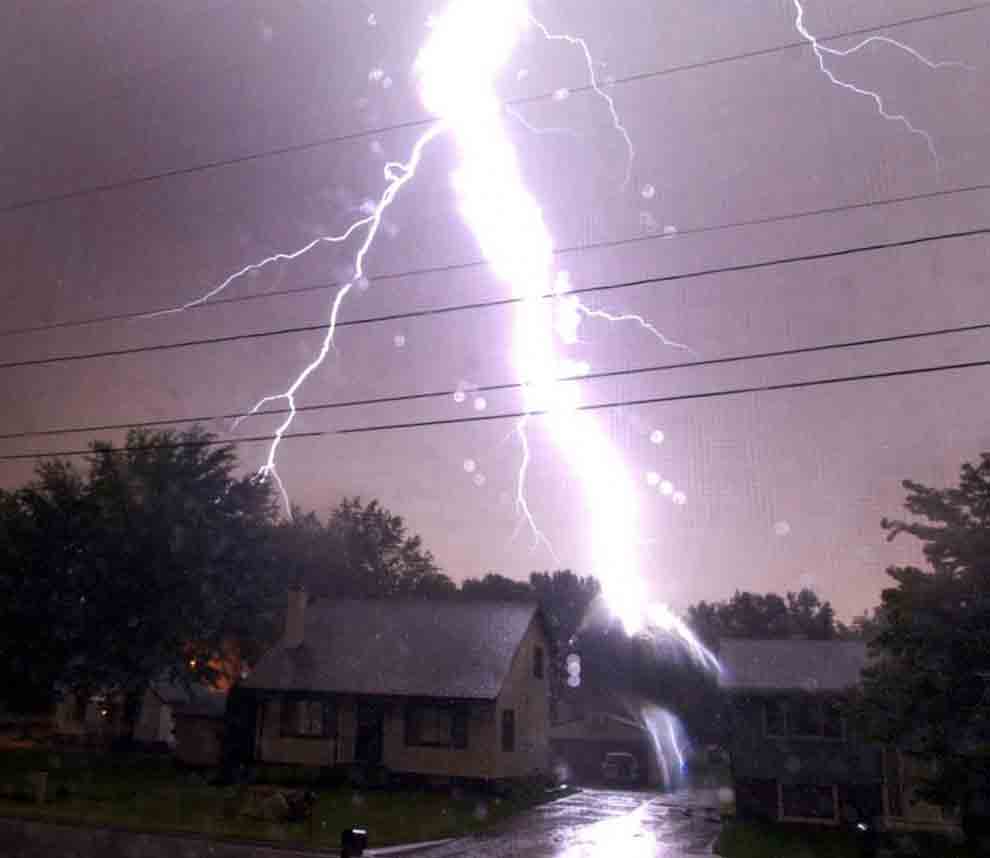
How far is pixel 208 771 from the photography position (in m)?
35.2

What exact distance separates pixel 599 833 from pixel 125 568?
25.6 meters

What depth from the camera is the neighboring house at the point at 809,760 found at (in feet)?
99.8

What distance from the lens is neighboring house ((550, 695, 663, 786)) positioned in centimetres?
5716

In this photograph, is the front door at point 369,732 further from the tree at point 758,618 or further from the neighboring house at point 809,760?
the tree at point 758,618

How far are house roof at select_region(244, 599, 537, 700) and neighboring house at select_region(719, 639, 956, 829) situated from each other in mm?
8373

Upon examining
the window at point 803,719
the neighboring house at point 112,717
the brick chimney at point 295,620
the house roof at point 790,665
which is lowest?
the neighboring house at point 112,717

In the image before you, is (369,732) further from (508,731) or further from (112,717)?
(112,717)

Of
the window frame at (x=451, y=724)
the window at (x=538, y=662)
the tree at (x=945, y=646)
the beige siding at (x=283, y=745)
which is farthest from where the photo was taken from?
the window at (x=538, y=662)

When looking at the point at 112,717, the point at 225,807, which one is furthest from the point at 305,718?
the point at 112,717

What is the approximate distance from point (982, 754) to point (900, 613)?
137 inches

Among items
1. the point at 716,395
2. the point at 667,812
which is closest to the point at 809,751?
the point at 667,812

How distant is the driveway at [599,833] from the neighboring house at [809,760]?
7.48ft

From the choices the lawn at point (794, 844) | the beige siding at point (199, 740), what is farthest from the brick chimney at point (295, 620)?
the lawn at point (794, 844)

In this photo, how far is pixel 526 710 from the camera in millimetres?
36094
